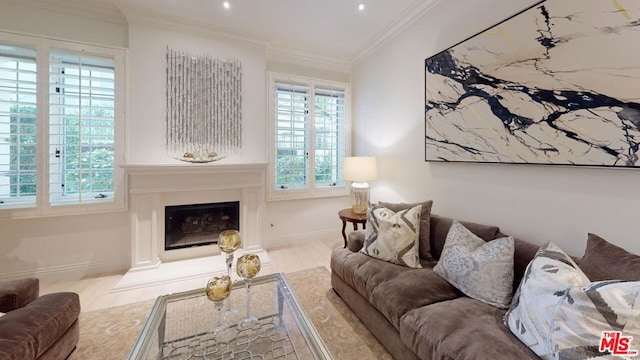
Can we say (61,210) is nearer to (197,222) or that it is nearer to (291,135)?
(197,222)

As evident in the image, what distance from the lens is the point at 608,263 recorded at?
4.00 ft

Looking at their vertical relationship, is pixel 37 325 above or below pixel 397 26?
below

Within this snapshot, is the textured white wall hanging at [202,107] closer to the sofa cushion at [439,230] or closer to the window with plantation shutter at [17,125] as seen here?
the window with plantation shutter at [17,125]

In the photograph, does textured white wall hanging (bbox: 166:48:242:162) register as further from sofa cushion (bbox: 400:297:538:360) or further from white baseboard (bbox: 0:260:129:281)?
sofa cushion (bbox: 400:297:538:360)

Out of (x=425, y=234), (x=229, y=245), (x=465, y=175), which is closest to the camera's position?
(x=229, y=245)

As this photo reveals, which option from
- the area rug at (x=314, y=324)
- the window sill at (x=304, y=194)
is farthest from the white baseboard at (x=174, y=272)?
the window sill at (x=304, y=194)

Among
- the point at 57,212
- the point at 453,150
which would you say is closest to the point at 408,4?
the point at 453,150

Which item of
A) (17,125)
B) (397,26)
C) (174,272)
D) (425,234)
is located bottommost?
(174,272)

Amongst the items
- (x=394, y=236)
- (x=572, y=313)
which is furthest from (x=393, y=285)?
(x=572, y=313)

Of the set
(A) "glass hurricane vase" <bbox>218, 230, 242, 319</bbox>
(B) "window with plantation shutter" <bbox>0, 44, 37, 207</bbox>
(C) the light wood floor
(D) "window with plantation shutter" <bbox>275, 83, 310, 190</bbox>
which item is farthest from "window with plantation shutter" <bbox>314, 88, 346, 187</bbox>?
(B) "window with plantation shutter" <bbox>0, 44, 37, 207</bbox>

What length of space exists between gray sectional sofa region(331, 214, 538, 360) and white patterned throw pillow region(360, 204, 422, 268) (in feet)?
0.24

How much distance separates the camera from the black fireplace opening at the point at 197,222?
3037 mm

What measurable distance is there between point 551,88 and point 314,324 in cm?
231

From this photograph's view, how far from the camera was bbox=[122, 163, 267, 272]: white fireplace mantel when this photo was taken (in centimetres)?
272
